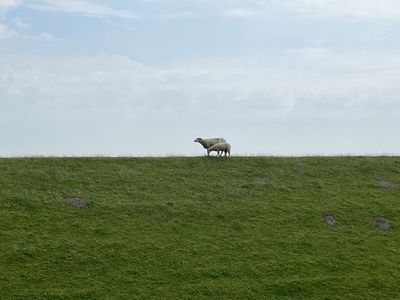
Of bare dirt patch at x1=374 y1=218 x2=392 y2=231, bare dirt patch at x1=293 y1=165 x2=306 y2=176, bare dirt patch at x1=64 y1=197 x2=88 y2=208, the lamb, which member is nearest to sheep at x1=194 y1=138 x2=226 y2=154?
the lamb

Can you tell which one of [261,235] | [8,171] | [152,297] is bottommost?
[152,297]

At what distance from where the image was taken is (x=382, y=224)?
36406 millimetres

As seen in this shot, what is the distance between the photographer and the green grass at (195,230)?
28.6 metres

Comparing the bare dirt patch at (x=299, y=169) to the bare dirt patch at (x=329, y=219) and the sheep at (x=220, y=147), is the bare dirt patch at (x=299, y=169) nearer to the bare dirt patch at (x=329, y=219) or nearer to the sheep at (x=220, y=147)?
the sheep at (x=220, y=147)

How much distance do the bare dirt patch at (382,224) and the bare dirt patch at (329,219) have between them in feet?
8.39

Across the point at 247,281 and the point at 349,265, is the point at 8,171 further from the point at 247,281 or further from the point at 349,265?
the point at 349,265

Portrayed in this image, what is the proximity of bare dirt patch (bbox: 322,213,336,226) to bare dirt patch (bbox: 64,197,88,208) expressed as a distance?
14.1 meters

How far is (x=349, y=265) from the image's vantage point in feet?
103

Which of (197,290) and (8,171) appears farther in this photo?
(8,171)

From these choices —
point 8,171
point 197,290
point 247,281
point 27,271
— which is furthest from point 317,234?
point 8,171

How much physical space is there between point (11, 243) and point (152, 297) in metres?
8.51

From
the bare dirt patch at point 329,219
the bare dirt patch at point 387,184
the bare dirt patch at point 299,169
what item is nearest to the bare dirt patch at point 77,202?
the bare dirt patch at point 329,219

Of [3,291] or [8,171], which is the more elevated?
[8,171]

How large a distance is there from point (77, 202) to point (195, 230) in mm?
7380
